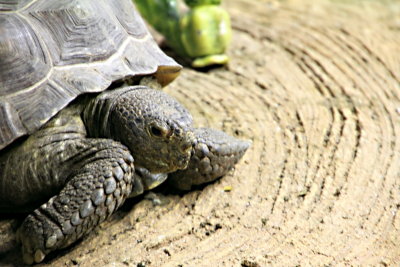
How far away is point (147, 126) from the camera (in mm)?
2443

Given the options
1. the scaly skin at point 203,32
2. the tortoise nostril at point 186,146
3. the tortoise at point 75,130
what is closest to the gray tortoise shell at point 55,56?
the tortoise at point 75,130

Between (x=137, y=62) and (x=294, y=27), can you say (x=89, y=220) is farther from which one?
(x=294, y=27)

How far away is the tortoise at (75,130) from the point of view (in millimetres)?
2330

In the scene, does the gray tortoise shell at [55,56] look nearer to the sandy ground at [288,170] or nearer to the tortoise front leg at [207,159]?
the tortoise front leg at [207,159]

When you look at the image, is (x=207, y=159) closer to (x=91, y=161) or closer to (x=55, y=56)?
(x=91, y=161)

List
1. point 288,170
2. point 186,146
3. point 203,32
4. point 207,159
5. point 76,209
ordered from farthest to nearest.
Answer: point 203,32, point 288,170, point 207,159, point 186,146, point 76,209

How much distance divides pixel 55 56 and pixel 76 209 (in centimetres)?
68

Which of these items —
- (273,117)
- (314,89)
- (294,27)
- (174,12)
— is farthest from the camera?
(294,27)

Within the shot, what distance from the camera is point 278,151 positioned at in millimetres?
3000

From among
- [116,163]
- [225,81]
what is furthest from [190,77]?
[116,163]

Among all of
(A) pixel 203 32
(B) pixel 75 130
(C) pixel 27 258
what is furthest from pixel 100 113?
(A) pixel 203 32

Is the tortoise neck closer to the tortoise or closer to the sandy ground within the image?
the tortoise

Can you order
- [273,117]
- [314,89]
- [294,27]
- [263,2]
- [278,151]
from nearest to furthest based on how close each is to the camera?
[278,151] < [273,117] < [314,89] < [294,27] < [263,2]

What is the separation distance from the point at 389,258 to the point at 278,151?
0.85 meters
